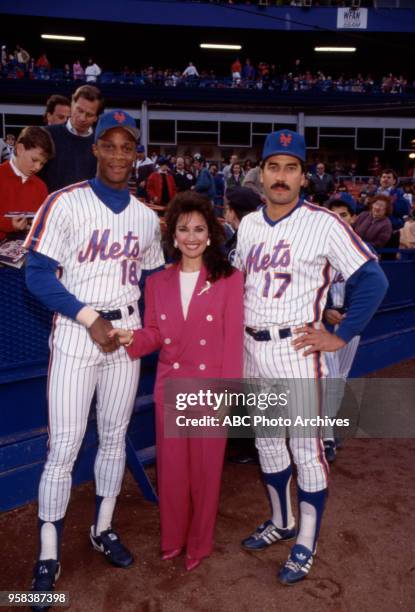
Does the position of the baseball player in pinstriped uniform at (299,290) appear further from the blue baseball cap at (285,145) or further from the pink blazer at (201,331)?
the pink blazer at (201,331)

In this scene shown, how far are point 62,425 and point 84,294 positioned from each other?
62 cm

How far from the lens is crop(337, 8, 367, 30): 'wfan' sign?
112 ft

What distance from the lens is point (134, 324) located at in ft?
10.3

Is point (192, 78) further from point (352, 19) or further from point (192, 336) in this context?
point (192, 336)

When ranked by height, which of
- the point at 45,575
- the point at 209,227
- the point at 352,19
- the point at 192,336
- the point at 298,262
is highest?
the point at 352,19

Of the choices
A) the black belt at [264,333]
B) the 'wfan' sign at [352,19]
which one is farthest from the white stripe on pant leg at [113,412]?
the 'wfan' sign at [352,19]

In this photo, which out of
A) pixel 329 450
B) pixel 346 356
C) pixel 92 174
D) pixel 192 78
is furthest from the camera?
pixel 192 78

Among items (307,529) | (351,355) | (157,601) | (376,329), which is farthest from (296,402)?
(376,329)

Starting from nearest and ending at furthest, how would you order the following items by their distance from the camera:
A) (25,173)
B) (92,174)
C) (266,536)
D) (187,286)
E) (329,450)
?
(187,286) < (266,536) < (25,173) < (92,174) < (329,450)

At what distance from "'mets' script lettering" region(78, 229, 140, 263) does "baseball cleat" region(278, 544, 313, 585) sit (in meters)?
1.70

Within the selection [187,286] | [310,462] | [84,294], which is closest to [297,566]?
[310,462]

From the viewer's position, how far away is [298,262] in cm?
302

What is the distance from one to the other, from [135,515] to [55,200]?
1.98 meters

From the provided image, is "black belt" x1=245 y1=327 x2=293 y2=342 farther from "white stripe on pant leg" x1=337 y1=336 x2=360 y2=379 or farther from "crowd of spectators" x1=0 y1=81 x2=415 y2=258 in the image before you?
"white stripe on pant leg" x1=337 y1=336 x2=360 y2=379
